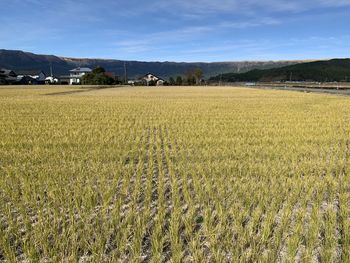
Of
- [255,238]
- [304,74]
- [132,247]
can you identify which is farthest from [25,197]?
[304,74]

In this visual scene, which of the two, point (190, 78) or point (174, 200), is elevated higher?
point (190, 78)

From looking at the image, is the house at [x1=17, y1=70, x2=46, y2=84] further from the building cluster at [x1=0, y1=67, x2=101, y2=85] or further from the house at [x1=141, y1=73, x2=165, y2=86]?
the house at [x1=141, y1=73, x2=165, y2=86]

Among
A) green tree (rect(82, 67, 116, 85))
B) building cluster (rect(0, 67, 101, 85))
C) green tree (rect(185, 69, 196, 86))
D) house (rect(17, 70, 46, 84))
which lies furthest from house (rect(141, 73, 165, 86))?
house (rect(17, 70, 46, 84))

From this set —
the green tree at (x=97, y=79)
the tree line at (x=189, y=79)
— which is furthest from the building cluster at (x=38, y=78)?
the tree line at (x=189, y=79)

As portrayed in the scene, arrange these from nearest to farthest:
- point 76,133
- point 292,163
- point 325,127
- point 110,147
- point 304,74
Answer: point 292,163 < point 110,147 < point 76,133 < point 325,127 < point 304,74

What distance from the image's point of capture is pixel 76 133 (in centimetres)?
1238

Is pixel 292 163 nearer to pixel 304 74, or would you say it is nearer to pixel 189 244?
pixel 189 244

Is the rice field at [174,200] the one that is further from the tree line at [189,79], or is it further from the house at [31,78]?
the tree line at [189,79]

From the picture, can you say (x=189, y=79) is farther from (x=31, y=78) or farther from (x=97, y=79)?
(x=31, y=78)

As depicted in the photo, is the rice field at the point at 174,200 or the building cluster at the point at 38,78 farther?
the building cluster at the point at 38,78

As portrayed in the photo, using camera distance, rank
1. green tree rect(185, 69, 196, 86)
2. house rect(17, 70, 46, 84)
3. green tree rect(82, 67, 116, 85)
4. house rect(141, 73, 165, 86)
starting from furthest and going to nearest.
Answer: green tree rect(185, 69, 196, 86)
house rect(141, 73, 165, 86)
house rect(17, 70, 46, 84)
green tree rect(82, 67, 116, 85)

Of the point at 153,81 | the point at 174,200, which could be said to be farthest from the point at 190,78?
the point at 174,200

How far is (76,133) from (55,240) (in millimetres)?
8519

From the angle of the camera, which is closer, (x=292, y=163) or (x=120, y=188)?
(x=120, y=188)
